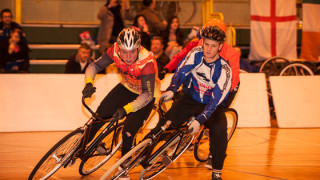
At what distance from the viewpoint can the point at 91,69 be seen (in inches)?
241

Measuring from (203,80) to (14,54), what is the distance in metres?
→ 6.30

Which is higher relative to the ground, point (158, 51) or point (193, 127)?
point (158, 51)

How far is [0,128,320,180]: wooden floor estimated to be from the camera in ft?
21.9

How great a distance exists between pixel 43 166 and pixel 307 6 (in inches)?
417

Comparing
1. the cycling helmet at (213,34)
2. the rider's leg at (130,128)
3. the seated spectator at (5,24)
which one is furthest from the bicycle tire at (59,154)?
the seated spectator at (5,24)

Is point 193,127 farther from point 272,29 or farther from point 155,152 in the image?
point 272,29

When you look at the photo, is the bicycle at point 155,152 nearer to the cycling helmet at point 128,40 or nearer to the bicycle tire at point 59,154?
the bicycle tire at point 59,154

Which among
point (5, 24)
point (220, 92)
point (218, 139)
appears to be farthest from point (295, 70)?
point (220, 92)

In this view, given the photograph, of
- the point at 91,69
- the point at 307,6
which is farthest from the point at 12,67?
the point at 307,6

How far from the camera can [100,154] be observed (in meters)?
6.16

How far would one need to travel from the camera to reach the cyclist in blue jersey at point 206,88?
19.3 feet

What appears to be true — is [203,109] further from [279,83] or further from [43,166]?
[279,83]

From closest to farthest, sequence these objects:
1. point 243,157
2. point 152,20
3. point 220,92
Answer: point 220,92 → point 243,157 → point 152,20

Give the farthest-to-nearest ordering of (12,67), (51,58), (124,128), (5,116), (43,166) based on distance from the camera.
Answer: (51,58) → (12,67) → (5,116) → (124,128) → (43,166)
